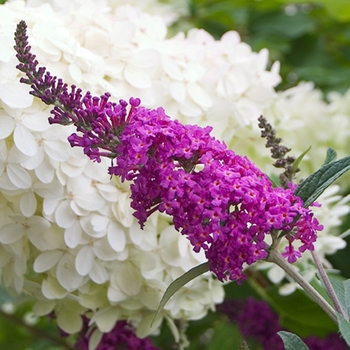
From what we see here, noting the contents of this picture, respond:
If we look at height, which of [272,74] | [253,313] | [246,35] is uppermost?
[272,74]

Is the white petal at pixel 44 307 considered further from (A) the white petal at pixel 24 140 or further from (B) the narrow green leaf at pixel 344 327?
(B) the narrow green leaf at pixel 344 327

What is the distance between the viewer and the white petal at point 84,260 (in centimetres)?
53

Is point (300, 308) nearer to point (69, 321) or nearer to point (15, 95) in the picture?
point (69, 321)

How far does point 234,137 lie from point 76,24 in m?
0.19

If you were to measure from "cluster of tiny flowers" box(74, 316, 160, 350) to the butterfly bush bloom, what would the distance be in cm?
19

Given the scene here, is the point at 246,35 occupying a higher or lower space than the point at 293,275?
lower

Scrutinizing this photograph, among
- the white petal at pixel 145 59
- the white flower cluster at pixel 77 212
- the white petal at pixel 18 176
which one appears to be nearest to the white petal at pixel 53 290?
the white flower cluster at pixel 77 212

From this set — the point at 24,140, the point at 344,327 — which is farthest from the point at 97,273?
the point at 344,327

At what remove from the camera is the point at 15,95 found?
491mm

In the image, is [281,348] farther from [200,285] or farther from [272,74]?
[272,74]

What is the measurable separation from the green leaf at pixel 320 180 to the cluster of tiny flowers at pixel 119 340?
0.77ft

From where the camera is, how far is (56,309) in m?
0.60

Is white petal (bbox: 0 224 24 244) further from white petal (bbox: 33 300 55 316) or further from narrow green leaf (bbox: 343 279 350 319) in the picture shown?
narrow green leaf (bbox: 343 279 350 319)

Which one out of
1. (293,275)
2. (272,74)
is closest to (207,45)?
(272,74)
